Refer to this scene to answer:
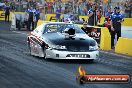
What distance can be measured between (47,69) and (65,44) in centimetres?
195

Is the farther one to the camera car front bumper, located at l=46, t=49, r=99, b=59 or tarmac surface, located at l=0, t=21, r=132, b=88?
car front bumper, located at l=46, t=49, r=99, b=59

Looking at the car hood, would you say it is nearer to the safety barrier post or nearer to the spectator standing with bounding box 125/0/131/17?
the safety barrier post

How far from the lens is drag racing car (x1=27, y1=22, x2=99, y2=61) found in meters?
13.9

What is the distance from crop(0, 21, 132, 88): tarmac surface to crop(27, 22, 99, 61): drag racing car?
0.88 feet

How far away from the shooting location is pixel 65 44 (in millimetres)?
13906

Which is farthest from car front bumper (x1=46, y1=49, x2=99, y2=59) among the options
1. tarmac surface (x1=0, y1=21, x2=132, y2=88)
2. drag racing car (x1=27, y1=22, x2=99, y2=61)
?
tarmac surface (x1=0, y1=21, x2=132, y2=88)

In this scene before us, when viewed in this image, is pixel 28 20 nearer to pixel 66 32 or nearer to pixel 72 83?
pixel 66 32

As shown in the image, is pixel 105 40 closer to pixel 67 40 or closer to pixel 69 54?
pixel 67 40

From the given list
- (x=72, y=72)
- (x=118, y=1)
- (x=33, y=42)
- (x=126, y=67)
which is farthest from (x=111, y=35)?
(x=118, y=1)

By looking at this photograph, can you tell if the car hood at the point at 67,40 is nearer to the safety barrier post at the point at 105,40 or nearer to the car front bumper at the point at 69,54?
the car front bumper at the point at 69,54

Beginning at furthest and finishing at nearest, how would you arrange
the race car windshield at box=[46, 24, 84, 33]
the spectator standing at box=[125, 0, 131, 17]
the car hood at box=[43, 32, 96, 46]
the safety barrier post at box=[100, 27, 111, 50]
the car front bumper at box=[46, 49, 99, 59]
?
the spectator standing at box=[125, 0, 131, 17] < the safety barrier post at box=[100, 27, 111, 50] < the race car windshield at box=[46, 24, 84, 33] < the car hood at box=[43, 32, 96, 46] < the car front bumper at box=[46, 49, 99, 59]

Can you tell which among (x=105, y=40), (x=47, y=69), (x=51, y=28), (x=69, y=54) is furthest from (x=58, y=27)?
(x=105, y=40)

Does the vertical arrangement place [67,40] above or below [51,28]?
below

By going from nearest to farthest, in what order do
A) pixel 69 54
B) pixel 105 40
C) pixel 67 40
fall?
pixel 69 54
pixel 67 40
pixel 105 40
